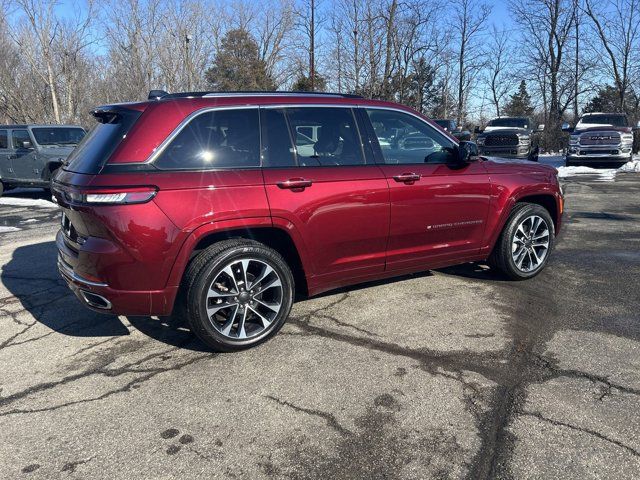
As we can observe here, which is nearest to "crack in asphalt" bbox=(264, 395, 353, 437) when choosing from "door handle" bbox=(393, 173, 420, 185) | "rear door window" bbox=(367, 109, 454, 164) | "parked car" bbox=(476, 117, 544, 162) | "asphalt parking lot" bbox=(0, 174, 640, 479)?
"asphalt parking lot" bbox=(0, 174, 640, 479)

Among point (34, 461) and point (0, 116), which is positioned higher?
point (0, 116)

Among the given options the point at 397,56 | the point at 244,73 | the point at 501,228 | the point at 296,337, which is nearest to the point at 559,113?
the point at 397,56

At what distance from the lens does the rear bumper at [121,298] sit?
3355mm

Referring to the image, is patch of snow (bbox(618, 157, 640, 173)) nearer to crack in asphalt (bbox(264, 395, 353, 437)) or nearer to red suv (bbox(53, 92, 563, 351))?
red suv (bbox(53, 92, 563, 351))

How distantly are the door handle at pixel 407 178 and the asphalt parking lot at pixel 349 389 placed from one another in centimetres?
112

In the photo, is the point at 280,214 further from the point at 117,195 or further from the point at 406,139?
the point at 406,139

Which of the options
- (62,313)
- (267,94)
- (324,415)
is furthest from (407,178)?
(62,313)

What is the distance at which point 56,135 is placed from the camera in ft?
41.6

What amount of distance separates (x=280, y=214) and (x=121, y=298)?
1.22m

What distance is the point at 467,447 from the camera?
256cm

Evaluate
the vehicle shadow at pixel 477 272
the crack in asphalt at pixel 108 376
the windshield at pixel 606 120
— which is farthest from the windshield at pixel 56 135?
the windshield at pixel 606 120

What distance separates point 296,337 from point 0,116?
34.7m

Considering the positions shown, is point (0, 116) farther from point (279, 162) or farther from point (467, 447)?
point (467, 447)

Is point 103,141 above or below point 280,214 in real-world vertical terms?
above
